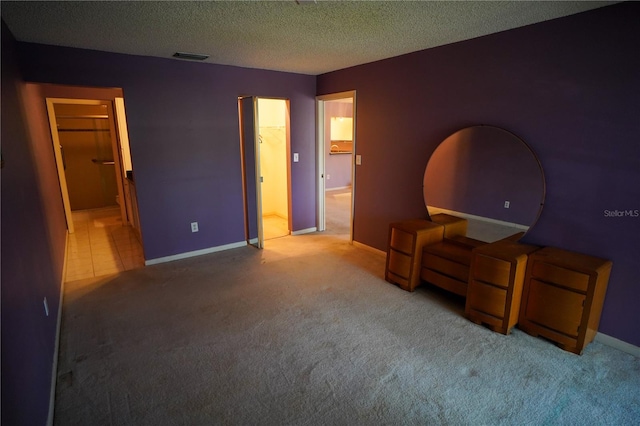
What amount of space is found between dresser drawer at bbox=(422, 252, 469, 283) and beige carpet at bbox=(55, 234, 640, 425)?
0.29m

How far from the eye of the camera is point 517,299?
257cm

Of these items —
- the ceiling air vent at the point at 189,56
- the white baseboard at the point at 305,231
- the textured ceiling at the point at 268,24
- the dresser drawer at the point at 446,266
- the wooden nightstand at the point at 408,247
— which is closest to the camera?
the textured ceiling at the point at 268,24

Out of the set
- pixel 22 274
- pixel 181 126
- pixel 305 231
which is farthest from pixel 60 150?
pixel 22 274

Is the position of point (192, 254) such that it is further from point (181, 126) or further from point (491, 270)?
point (491, 270)

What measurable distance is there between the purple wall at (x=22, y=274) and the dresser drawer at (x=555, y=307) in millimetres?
2963

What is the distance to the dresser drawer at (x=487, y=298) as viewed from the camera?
2.57 m

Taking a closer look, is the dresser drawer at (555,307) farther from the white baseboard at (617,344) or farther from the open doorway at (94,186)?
the open doorway at (94,186)

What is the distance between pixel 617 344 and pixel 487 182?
4.95ft

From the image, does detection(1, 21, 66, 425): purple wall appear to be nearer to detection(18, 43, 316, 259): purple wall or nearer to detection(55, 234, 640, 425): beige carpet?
detection(55, 234, 640, 425): beige carpet

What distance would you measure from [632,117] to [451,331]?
6.21ft

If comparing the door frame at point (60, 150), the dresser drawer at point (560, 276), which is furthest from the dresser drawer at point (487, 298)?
the door frame at point (60, 150)

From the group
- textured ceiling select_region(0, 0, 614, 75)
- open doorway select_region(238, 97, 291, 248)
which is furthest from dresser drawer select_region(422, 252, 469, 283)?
open doorway select_region(238, 97, 291, 248)

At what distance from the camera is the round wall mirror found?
2.76 m

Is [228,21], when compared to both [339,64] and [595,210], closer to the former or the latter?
[339,64]
